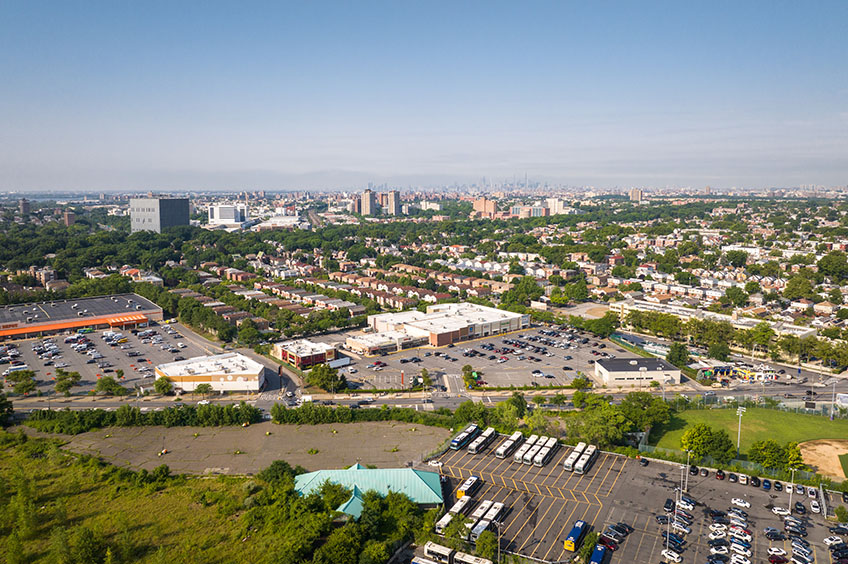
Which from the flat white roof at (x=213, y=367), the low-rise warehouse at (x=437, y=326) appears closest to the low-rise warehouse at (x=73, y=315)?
the flat white roof at (x=213, y=367)

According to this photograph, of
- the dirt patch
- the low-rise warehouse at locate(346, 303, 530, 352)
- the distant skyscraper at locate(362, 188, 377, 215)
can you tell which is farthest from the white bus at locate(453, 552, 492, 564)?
the distant skyscraper at locate(362, 188, 377, 215)

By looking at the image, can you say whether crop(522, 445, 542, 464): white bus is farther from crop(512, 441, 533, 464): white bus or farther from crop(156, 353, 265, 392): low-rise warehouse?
crop(156, 353, 265, 392): low-rise warehouse

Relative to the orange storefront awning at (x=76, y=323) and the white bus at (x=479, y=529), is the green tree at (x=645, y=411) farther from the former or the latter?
the orange storefront awning at (x=76, y=323)

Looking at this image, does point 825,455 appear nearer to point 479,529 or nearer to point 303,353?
point 479,529

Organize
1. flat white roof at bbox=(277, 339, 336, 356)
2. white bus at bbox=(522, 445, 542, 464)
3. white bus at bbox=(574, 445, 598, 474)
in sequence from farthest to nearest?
flat white roof at bbox=(277, 339, 336, 356) → white bus at bbox=(522, 445, 542, 464) → white bus at bbox=(574, 445, 598, 474)

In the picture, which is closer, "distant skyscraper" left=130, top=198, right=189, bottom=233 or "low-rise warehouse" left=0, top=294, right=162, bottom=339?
"low-rise warehouse" left=0, top=294, right=162, bottom=339

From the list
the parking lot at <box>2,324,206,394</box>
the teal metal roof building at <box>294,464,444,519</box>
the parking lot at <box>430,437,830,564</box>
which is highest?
the teal metal roof building at <box>294,464,444,519</box>

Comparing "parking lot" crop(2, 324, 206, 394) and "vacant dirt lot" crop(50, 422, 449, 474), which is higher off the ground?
"parking lot" crop(2, 324, 206, 394)

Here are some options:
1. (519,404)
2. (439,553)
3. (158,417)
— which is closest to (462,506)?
(439,553)
